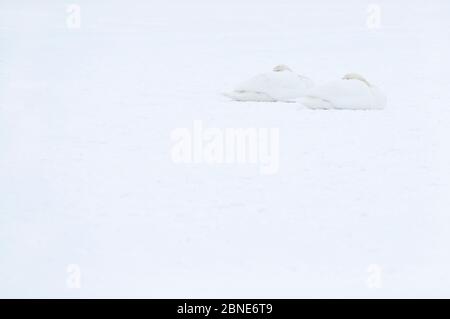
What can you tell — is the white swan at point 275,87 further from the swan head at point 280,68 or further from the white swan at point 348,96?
the white swan at point 348,96

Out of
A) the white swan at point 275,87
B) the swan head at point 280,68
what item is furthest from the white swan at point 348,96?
the swan head at point 280,68

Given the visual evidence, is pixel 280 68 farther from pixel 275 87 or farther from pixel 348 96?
→ pixel 348 96

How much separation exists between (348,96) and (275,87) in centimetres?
58

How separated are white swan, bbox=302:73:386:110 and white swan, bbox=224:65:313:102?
17cm

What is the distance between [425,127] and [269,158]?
1.28m

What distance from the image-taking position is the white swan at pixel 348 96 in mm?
4770

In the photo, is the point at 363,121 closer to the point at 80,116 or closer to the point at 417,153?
the point at 417,153

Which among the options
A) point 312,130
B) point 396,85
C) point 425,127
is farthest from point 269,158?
point 396,85

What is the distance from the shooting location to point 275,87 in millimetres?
5000

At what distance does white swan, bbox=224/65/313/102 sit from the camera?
16.4ft

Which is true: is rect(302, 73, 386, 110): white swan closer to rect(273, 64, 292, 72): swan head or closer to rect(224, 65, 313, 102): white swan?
rect(224, 65, 313, 102): white swan

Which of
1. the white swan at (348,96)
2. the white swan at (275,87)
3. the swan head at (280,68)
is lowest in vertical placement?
the white swan at (348,96)

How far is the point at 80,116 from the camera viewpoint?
4.52 meters

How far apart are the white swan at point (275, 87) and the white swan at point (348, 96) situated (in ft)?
0.57
